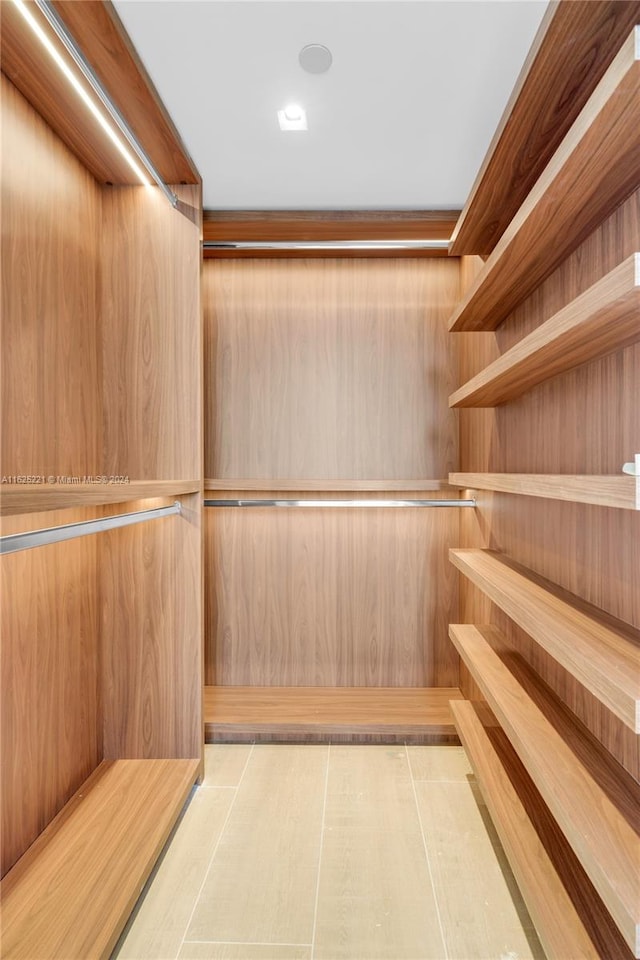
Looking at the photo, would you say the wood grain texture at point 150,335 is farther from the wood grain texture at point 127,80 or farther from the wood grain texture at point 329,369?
the wood grain texture at point 329,369

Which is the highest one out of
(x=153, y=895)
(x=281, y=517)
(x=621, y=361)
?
(x=621, y=361)

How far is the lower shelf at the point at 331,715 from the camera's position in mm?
2213

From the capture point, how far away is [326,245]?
7.79ft

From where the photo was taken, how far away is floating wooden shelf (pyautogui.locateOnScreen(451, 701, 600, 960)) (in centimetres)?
106

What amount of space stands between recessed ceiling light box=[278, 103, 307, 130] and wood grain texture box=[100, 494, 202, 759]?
51.7 inches

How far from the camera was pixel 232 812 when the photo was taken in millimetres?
1812

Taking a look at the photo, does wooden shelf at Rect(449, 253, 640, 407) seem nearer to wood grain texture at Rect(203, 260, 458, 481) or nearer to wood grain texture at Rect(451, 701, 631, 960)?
wood grain texture at Rect(203, 260, 458, 481)

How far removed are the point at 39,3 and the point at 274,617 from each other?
7.17 ft

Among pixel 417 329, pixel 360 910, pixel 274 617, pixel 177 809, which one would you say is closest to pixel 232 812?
pixel 177 809

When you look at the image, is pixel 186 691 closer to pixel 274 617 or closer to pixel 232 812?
Result: pixel 232 812

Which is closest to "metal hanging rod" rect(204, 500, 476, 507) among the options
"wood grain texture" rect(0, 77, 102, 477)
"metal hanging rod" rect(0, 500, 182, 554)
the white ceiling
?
"wood grain texture" rect(0, 77, 102, 477)

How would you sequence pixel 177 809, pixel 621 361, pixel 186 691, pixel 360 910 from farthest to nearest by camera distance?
pixel 186 691, pixel 177 809, pixel 360 910, pixel 621 361

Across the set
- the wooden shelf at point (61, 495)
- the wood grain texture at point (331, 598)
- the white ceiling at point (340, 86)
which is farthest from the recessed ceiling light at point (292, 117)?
the wood grain texture at point (331, 598)

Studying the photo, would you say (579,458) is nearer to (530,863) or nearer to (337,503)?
(530,863)
